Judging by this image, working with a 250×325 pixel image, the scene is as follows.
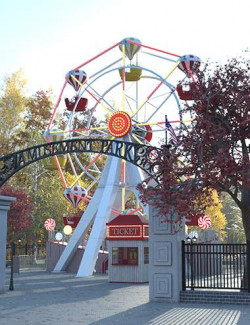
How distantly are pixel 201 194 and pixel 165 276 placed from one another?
3016mm

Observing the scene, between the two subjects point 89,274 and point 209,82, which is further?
point 89,274

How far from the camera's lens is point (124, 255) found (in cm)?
2577

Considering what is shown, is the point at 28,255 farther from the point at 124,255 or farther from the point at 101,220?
the point at 124,255

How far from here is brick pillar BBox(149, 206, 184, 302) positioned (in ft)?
55.1

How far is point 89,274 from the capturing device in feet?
92.5

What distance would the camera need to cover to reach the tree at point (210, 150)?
53.0 ft

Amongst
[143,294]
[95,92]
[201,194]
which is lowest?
[143,294]

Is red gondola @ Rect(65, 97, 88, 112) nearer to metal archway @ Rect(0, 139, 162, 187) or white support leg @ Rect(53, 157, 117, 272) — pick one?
white support leg @ Rect(53, 157, 117, 272)

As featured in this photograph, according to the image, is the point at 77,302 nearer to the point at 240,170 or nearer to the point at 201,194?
the point at 201,194

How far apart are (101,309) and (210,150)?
646 cm

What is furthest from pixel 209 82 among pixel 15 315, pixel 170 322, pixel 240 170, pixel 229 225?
pixel 229 225

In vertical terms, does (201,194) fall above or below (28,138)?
below

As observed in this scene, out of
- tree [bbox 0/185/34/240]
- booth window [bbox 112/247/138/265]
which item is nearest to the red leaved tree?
tree [bbox 0/185/34/240]

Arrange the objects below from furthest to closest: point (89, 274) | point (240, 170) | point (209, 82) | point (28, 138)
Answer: point (28, 138) → point (89, 274) → point (209, 82) → point (240, 170)
